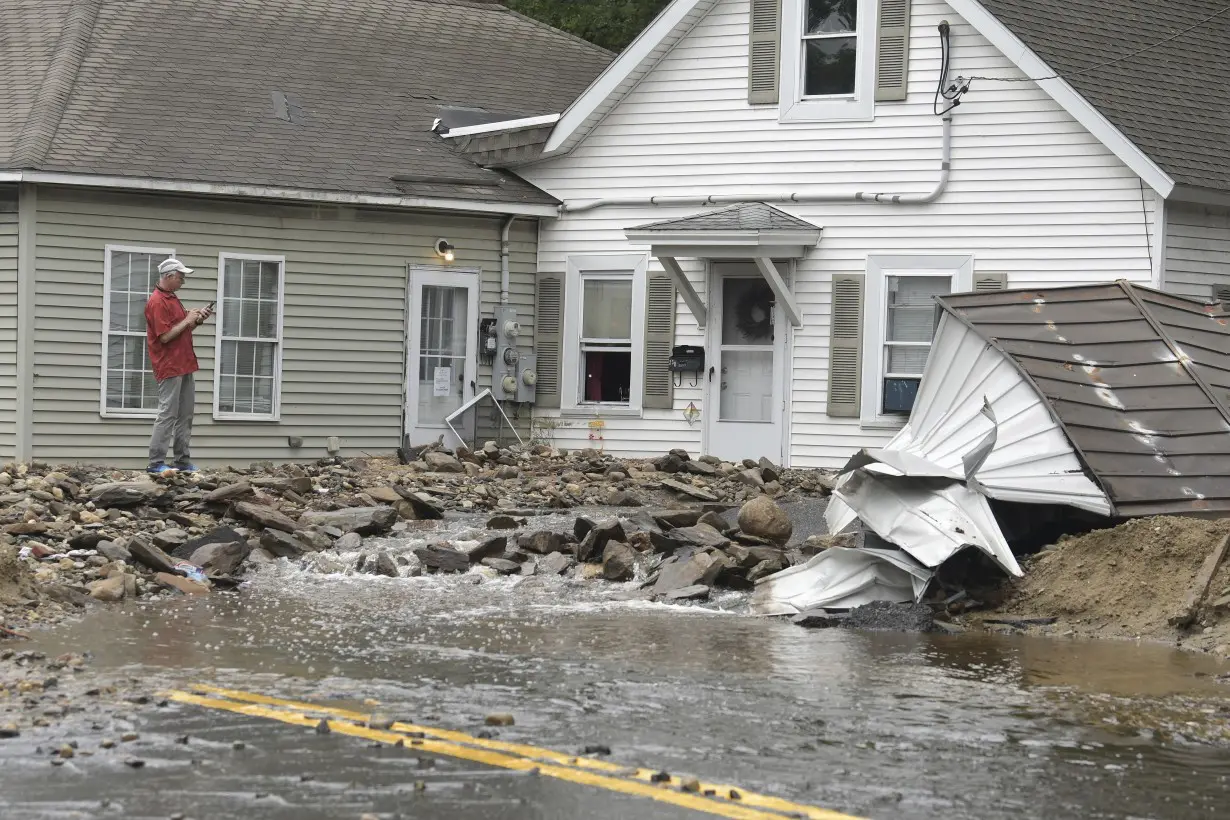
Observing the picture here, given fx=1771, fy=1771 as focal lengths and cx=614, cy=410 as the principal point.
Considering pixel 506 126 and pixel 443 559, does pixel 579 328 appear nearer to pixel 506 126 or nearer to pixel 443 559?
pixel 506 126

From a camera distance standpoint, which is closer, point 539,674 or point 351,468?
point 539,674

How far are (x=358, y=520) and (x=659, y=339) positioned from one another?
6900 millimetres

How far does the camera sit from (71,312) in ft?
61.9

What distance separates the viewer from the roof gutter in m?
19.1

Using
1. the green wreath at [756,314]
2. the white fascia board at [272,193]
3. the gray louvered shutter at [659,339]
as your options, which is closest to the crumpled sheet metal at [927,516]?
the green wreath at [756,314]

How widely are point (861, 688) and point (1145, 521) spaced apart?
3.48 m

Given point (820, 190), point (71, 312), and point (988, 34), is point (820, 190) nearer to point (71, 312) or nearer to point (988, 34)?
point (988, 34)

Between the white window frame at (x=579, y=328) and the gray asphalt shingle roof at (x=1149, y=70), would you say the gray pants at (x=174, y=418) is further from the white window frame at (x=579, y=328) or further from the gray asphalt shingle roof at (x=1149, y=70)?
the gray asphalt shingle roof at (x=1149, y=70)

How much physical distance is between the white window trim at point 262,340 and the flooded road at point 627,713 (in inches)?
316

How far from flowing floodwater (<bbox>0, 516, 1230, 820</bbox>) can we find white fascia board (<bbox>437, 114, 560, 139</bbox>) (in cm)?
1000

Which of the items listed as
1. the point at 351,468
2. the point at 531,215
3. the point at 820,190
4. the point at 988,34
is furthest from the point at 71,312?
the point at 988,34

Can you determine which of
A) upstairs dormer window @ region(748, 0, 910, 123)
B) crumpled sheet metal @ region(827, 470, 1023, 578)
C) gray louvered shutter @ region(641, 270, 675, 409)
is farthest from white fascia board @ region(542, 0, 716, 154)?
crumpled sheet metal @ region(827, 470, 1023, 578)

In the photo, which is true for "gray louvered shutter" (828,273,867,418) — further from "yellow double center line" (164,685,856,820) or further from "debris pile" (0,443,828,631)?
"yellow double center line" (164,685,856,820)

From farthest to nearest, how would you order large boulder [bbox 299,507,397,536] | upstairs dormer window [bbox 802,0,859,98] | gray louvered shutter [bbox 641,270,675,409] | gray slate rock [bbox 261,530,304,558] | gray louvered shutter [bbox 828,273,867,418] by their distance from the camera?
1. gray louvered shutter [bbox 641,270,675,409]
2. upstairs dormer window [bbox 802,0,859,98]
3. gray louvered shutter [bbox 828,273,867,418]
4. large boulder [bbox 299,507,397,536]
5. gray slate rock [bbox 261,530,304,558]
